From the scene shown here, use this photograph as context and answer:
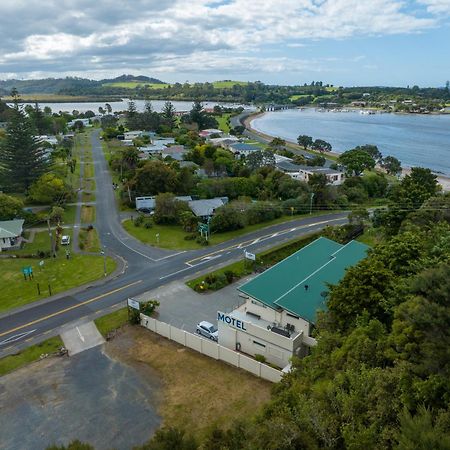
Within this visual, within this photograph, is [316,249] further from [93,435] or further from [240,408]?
[93,435]

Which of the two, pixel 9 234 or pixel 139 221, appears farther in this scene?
pixel 139 221

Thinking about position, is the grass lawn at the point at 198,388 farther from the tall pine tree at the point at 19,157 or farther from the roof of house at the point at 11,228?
the tall pine tree at the point at 19,157

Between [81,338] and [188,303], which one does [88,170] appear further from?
[81,338]

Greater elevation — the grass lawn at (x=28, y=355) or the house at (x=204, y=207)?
the house at (x=204, y=207)

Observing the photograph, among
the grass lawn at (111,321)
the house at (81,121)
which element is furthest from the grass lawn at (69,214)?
the house at (81,121)

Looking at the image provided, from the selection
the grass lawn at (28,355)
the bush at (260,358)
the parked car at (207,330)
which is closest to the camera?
the grass lawn at (28,355)

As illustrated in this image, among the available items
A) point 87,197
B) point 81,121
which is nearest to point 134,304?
point 87,197

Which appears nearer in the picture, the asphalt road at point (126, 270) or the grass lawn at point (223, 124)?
the asphalt road at point (126, 270)
